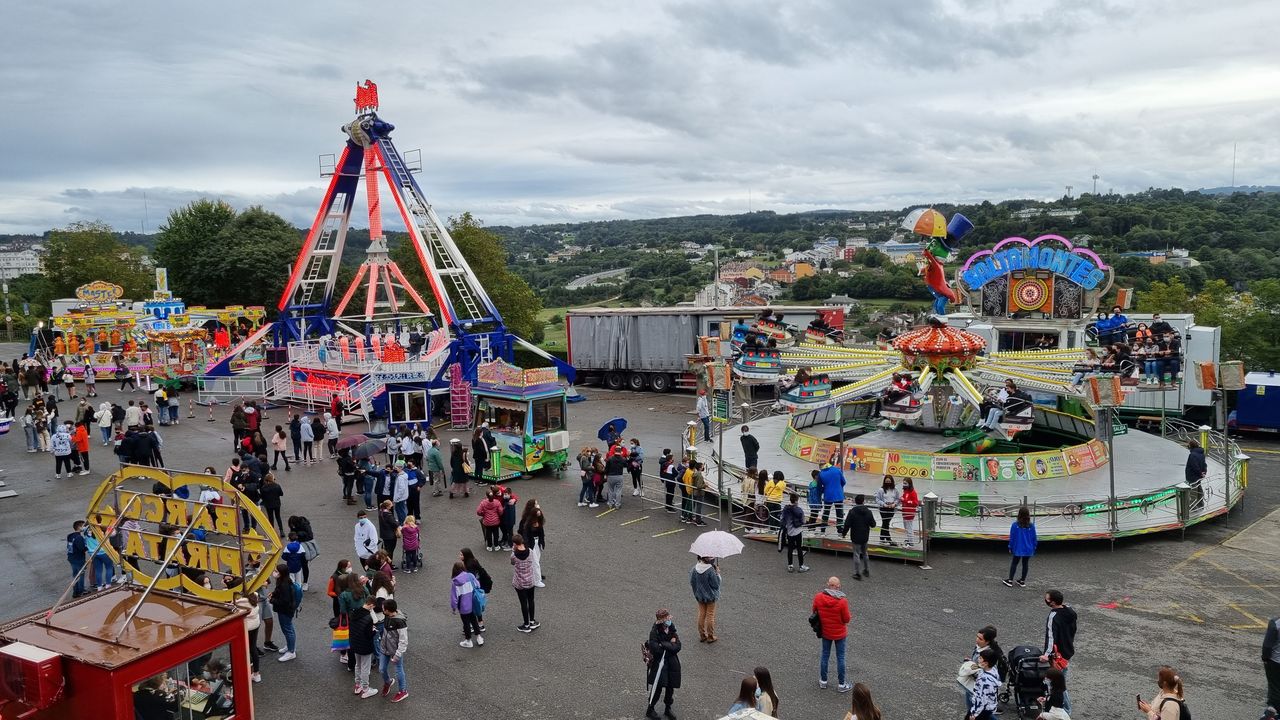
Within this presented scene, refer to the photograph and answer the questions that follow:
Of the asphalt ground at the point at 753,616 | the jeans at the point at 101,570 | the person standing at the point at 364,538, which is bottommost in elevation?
the asphalt ground at the point at 753,616

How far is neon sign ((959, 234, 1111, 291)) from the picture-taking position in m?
26.3

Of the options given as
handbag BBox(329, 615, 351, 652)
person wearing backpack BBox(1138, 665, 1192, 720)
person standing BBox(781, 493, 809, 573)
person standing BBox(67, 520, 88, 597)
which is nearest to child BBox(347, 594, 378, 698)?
handbag BBox(329, 615, 351, 652)

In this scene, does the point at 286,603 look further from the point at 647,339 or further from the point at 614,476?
the point at 647,339

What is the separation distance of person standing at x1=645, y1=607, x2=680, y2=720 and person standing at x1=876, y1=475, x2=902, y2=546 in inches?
262

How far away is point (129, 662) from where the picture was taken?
7172 mm

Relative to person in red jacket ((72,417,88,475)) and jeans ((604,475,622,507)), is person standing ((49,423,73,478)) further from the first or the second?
jeans ((604,475,622,507))

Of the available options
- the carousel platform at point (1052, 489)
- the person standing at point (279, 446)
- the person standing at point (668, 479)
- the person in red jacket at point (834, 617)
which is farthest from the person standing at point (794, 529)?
the person standing at point (279, 446)

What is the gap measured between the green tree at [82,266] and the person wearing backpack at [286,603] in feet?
190

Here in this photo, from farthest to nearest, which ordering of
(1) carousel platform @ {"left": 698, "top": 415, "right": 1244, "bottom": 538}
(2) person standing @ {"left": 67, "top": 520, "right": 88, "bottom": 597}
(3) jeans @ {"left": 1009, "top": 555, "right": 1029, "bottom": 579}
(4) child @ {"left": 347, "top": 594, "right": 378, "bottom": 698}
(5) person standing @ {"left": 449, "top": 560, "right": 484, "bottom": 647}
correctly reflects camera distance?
(1) carousel platform @ {"left": 698, "top": 415, "right": 1244, "bottom": 538}, (3) jeans @ {"left": 1009, "top": 555, "right": 1029, "bottom": 579}, (2) person standing @ {"left": 67, "top": 520, "right": 88, "bottom": 597}, (5) person standing @ {"left": 449, "top": 560, "right": 484, "bottom": 647}, (4) child @ {"left": 347, "top": 594, "right": 378, "bottom": 698}

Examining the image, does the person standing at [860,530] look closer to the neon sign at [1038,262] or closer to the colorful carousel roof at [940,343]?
the colorful carousel roof at [940,343]

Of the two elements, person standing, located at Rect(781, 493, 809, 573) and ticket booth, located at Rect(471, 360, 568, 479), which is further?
ticket booth, located at Rect(471, 360, 568, 479)

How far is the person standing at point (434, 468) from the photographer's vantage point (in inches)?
759

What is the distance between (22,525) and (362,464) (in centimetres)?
651

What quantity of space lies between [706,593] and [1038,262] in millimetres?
20928
